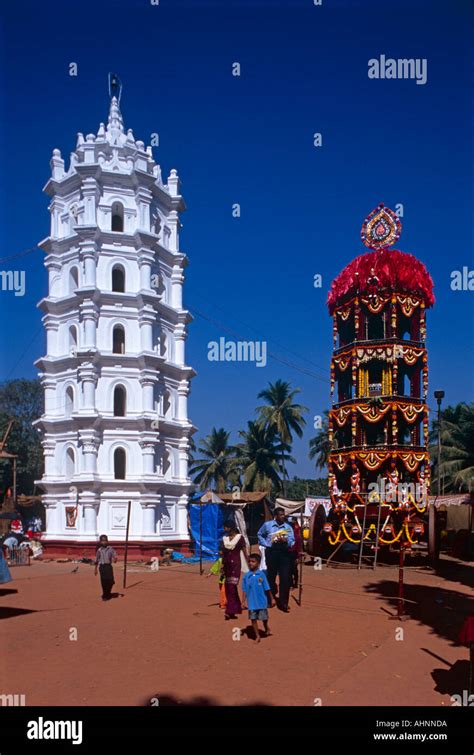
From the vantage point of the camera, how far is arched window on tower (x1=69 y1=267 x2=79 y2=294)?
85.4 feet

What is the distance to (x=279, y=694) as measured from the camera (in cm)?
711

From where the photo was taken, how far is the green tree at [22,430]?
126ft

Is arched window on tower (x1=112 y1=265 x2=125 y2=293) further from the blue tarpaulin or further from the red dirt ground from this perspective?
the red dirt ground

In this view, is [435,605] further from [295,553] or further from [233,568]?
[233,568]

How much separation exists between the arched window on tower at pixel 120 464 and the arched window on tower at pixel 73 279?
654 centimetres

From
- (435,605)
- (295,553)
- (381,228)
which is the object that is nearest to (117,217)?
(381,228)

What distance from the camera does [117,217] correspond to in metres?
26.4

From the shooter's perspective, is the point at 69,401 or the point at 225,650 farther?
the point at 69,401

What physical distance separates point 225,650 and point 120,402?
1706cm

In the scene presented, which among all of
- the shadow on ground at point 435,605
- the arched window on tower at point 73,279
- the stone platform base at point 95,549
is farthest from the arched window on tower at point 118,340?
the shadow on ground at point 435,605

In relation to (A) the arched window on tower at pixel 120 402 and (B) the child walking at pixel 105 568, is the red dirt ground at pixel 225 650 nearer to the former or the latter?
(B) the child walking at pixel 105 568

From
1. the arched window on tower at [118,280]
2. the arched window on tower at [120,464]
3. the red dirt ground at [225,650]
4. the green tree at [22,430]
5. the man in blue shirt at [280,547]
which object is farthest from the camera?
the green tree at [22,430]
